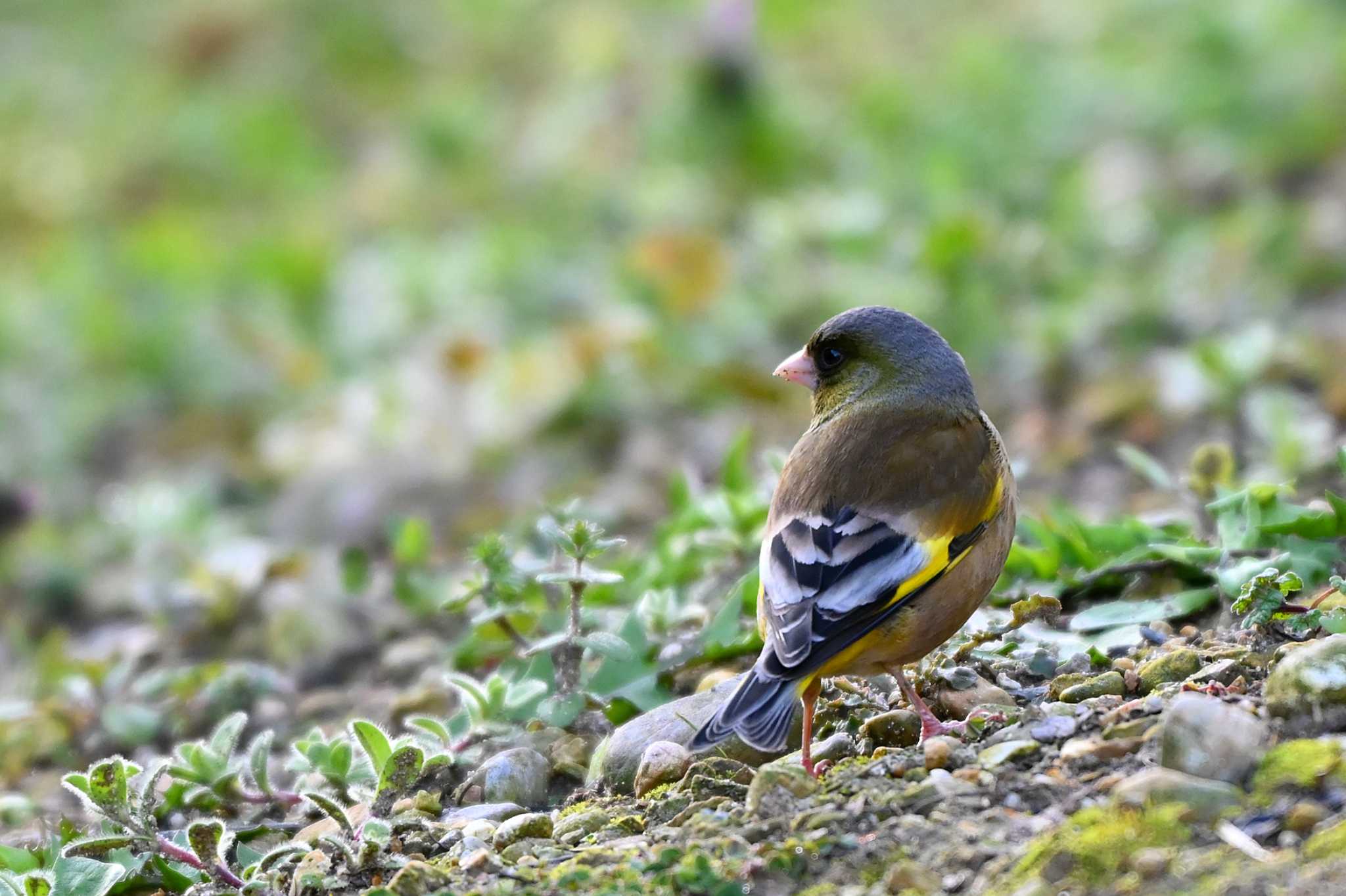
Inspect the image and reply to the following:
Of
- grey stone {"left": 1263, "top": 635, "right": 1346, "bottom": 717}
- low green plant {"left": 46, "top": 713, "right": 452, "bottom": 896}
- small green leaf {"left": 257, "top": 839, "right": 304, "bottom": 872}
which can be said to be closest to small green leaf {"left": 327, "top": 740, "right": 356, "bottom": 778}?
low green plant {"left": 46, "top": 713, "right": 452, "bottom": 896}

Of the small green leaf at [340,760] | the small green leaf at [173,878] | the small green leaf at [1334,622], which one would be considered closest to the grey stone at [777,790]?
the small green leaf at [340,760]

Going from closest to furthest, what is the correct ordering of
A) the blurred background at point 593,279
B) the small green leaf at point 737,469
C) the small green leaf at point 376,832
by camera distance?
the small green leaf at point 376,832 < the small green leaf at point 737,469 < the blurred background at point 593,279

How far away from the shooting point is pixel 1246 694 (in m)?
3.16

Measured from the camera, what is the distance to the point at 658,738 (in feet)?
11.8

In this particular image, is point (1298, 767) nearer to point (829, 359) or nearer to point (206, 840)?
point (829, 359)

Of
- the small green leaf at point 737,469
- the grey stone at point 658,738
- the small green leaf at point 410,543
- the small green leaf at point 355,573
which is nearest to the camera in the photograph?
the grey stone at point 658,738

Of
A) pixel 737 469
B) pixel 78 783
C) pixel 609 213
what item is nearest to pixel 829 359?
pixel 737 469

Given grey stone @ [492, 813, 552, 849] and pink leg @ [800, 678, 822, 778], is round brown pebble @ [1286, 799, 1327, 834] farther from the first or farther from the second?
grey stone @ [492, 813, 552, 849]

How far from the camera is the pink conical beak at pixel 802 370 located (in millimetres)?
4344

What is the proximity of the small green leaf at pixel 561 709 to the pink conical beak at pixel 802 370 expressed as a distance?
1.04 m

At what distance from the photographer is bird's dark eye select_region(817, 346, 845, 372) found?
4.29 metres

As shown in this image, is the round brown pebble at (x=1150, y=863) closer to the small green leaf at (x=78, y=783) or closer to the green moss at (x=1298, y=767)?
the green moss at (x=1298, y=767)

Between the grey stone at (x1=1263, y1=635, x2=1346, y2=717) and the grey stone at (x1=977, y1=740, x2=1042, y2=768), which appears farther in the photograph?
the grey stone at (x1=977, y1=740, x2=1042, y2=768)

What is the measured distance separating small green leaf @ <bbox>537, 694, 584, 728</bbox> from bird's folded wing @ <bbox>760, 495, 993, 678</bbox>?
662 millimetres
